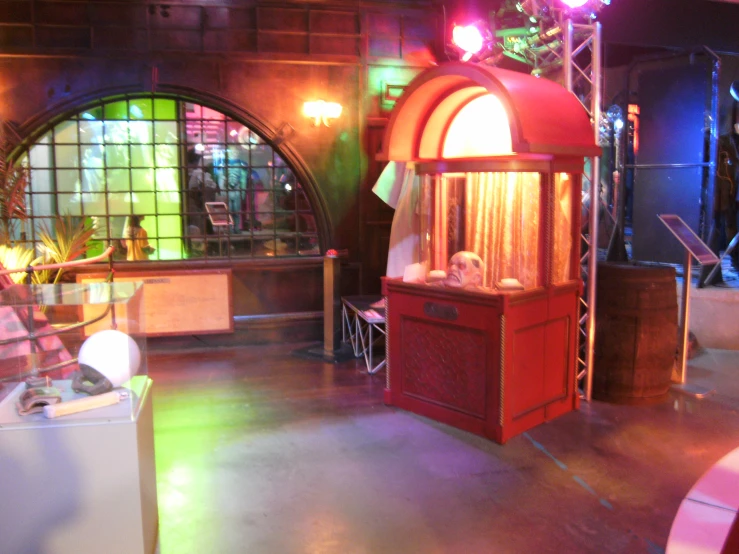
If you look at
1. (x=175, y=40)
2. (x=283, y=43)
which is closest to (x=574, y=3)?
(x=283, y=43)

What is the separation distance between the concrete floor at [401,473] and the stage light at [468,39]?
418 cm

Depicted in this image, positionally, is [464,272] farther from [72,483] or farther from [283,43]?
[283,43]

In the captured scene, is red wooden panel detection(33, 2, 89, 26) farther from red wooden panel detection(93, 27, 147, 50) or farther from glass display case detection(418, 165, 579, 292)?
glass display case detection(418, 165, 579, 292)

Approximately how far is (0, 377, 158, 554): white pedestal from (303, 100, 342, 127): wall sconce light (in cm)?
603

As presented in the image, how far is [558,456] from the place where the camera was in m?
5.41

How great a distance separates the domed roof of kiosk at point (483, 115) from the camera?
540 centimetres

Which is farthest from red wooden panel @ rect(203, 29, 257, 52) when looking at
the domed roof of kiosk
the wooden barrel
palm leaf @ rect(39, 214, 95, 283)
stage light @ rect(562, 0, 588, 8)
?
the wooden barrel

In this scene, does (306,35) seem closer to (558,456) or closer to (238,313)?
(238,313)

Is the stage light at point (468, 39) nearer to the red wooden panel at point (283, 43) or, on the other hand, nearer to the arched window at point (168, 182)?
the red wooden panel at point (283, 43)

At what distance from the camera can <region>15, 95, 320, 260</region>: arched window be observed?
8539 millimetres

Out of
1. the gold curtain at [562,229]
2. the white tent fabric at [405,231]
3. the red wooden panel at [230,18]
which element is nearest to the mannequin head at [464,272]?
the gold curtain at [562,229]

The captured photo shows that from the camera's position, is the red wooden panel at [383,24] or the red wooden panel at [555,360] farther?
the red wooden panel at [383,24]

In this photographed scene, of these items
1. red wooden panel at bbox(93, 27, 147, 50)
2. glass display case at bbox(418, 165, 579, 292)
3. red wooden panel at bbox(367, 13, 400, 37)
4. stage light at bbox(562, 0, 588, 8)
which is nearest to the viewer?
glass display case at bbox(418, 165, 579, 292)

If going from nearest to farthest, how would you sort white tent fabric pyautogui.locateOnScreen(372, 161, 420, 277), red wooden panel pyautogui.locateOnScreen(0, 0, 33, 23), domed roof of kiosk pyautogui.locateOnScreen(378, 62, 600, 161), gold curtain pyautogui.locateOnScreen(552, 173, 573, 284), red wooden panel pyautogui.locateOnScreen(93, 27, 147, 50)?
1. domed roof of kiosk pyautogui.locateOnScreen(378, 62, 600, 161)
2. gold curtain pyautogui.locateOnScreen(552, 173, 573, 284)
3. white tent fabric pyautogui.locateOnScreen(372, 161, 420, 277)
4. red wooden panel pyautogui.locateOnScreen(0, 0, 33, 23)
5. red wooden panel pyautogui.locateOnScreen(93, 27, 147, 50)
